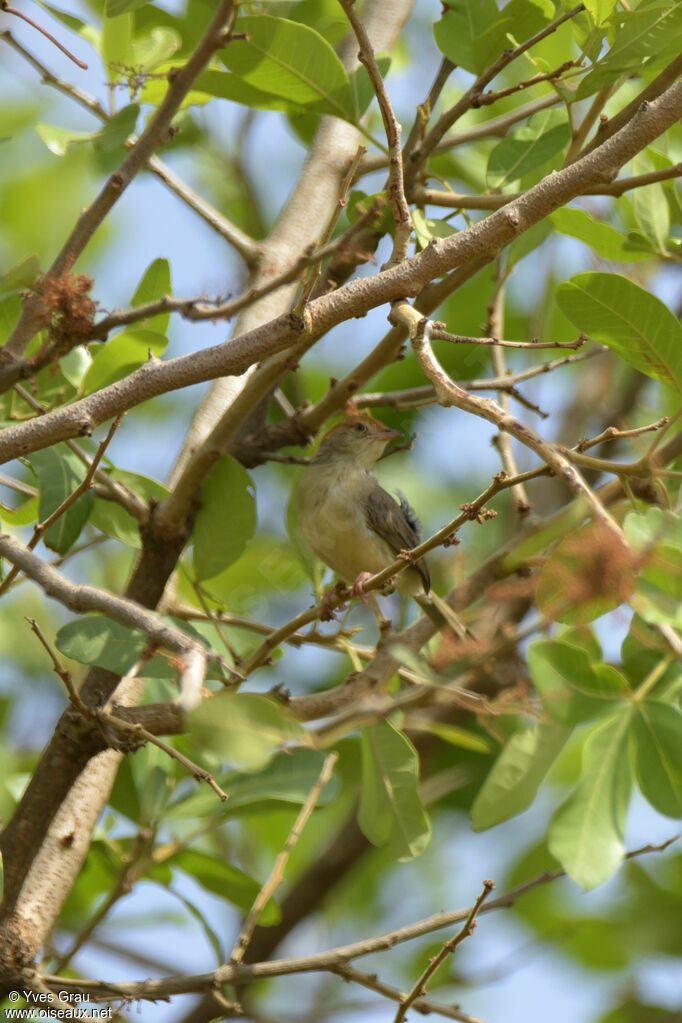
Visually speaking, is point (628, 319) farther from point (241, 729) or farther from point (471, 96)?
point (241, 729)

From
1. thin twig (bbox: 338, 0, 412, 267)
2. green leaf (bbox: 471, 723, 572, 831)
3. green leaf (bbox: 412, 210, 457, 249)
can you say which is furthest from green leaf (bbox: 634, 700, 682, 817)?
green leaf (bbox: 412, 210, 457, 249)

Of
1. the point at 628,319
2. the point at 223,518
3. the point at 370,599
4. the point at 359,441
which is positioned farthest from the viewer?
the point at 359,441

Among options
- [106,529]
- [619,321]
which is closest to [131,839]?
[106,529]

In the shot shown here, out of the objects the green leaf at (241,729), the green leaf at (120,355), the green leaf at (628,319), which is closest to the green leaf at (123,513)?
the green leaf at (120,355)

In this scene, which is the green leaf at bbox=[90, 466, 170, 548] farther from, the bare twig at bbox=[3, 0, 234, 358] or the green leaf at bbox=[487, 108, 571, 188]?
the green leaf at bbox=[487, 108, 571, 188]

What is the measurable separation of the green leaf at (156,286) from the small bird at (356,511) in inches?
50.7

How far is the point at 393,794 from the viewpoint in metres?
2.84

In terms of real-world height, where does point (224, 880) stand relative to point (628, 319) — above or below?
below

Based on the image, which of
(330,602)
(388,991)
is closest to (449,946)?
(388,991)

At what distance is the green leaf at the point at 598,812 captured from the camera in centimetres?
227

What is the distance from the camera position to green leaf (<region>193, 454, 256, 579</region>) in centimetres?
348

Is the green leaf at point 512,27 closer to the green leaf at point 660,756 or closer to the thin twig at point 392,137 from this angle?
the thin twig at point 392,137

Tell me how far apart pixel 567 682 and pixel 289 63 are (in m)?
1.89

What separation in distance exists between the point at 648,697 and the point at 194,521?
168cm
